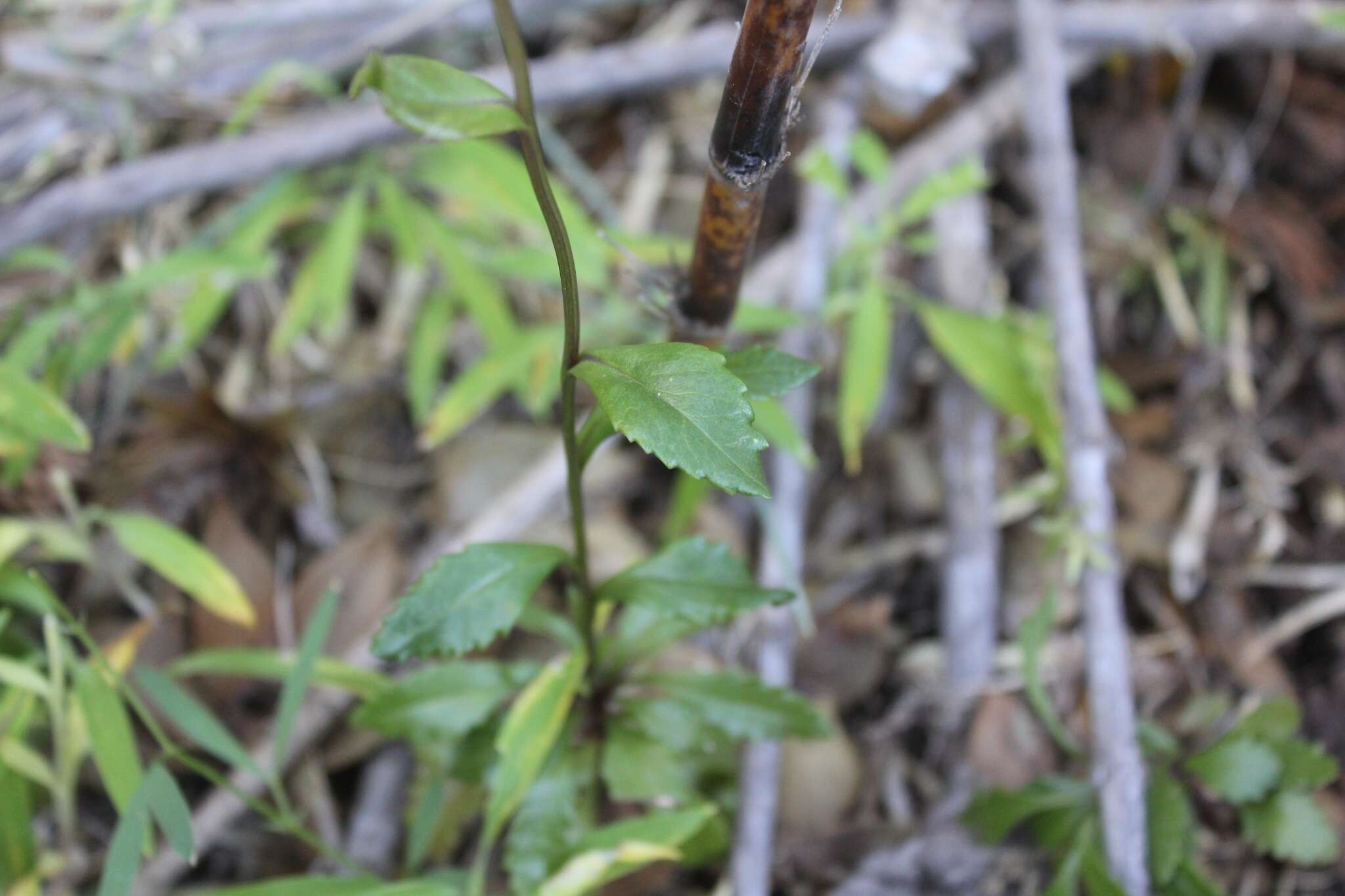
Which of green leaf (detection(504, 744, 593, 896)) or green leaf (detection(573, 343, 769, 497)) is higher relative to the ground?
green leaf (detection(573, 343, 769, 497))

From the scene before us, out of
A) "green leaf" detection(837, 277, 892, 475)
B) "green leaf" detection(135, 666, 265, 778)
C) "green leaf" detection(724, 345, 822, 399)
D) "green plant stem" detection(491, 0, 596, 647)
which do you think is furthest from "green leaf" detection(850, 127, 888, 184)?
"green leaf" detection(135, 666, 265, 778)

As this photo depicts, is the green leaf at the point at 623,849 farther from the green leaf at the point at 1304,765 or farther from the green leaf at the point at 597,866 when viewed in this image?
the green leaf at the point at 1304,765

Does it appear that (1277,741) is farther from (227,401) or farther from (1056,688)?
(227,401)

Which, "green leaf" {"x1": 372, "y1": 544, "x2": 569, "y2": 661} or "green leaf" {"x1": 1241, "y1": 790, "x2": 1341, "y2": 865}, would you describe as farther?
"green leaf" {"x1": 1241, "y1": 790, "x2": 1341, "y2": 865}

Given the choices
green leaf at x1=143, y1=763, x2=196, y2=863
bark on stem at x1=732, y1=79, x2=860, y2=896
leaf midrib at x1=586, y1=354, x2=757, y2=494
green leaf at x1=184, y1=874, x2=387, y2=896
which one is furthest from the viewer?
bark on stem at x1=732, y1=79, x2=860, y2=896

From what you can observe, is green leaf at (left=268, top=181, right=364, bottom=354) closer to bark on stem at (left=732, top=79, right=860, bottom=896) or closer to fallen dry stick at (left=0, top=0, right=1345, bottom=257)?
Answer: fallen dry stick at (left=0, top=0, right=1345, bottom=257)

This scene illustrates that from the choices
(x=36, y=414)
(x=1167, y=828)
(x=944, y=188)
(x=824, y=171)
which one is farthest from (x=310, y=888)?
(x=944, y=188)

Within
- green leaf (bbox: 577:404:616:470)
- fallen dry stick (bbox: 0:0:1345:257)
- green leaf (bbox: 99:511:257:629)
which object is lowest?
green leaf (bbox: 99:511:257:629)
